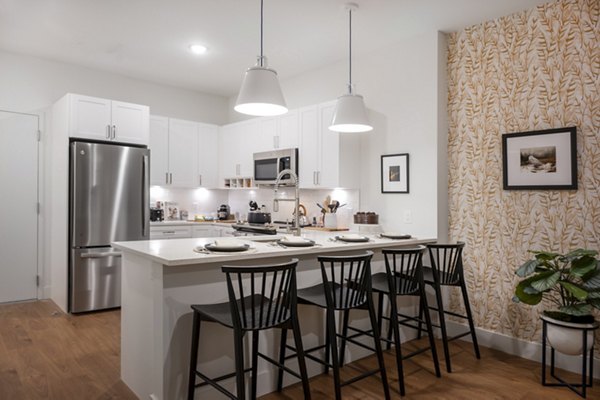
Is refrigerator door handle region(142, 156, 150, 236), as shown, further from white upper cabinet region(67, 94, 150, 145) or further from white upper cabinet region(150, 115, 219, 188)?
white upper cabinet region(150, 115, 219, 188)

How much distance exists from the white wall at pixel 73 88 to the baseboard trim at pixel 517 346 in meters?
4.64

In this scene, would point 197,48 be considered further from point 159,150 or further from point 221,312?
point 221,312

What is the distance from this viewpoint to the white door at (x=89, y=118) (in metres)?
4.43

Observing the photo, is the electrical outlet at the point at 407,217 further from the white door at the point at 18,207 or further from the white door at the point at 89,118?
the white door at the point at 18,207

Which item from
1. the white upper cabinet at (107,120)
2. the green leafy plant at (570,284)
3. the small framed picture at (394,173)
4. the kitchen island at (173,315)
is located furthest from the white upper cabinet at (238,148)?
the green leafy plant at (570,284)

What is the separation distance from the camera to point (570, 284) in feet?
8.71

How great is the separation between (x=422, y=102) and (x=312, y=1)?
1410 mm

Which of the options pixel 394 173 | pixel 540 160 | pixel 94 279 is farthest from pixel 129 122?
pixel 540 160

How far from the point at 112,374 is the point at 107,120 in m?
2.92

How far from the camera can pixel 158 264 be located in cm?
224

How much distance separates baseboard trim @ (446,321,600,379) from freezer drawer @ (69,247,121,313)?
3.55m

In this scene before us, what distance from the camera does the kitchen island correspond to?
2.25 meters

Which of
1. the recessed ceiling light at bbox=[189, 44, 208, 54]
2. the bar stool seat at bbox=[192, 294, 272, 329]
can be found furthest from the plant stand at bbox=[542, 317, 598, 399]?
the recessed ceiling light at bbox=[189, 44, 208, 54]

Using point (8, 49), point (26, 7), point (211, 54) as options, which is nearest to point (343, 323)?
point (211, 54)
